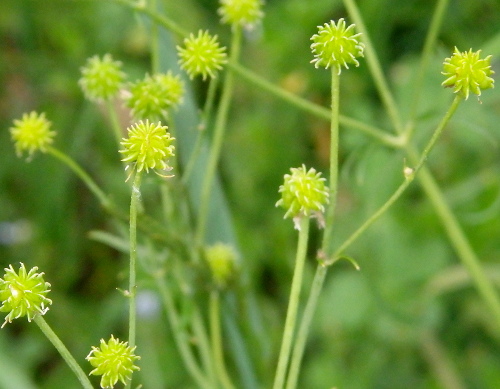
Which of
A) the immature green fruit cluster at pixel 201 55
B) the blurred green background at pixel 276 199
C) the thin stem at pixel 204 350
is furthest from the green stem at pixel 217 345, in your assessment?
the immature green fruit cluster at pixel 201 55

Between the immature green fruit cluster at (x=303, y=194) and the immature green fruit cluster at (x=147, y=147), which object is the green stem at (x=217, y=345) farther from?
the immature green fruit cluster at (x=147, y=147)

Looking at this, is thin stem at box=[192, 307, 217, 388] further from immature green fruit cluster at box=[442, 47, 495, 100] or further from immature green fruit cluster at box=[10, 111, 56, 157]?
immature green fruit cluster at box=[442, 47, 495, 100]

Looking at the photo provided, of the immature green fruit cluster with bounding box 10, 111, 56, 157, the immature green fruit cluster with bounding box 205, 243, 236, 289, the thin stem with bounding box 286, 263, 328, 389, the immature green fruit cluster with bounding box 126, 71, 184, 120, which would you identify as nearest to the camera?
A: the thin stem with bounding box 286, 263, 328, 389

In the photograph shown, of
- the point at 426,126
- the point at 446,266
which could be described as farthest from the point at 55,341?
the point at 446,266

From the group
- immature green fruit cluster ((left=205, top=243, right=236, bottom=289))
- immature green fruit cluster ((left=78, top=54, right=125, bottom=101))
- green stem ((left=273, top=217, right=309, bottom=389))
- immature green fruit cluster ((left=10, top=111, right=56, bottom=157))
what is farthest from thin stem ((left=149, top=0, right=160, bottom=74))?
green stem ((left=273, top=217, right=309, bottom=389))

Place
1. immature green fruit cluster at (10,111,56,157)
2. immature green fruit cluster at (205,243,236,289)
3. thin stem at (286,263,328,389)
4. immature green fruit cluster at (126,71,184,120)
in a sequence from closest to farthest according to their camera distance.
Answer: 1. thin stem at (286,263,328,389)
2. immature green fruit cluster at (126,71,184,120)
3. immature green fruit cluster at (10,111,56,157)
4. immature green fruit cluster at (205,243,236,289)

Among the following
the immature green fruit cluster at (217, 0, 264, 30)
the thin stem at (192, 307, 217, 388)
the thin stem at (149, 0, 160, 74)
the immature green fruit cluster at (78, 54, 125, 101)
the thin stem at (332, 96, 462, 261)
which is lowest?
the thin stem at (192, 307, 217, 388)

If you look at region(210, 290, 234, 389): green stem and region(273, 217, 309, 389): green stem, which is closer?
region(273, 217, 309, 389): green stem
